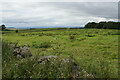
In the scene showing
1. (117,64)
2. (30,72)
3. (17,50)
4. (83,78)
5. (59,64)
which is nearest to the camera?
(83,78)

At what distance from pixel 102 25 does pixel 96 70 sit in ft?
47.7

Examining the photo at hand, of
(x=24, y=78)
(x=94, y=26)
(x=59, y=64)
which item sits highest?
(x=94, y=26)

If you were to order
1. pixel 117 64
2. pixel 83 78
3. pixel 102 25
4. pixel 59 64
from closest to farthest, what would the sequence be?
pixel 83 78
pixel 59 64
pixel 117 64
pixel 102 25

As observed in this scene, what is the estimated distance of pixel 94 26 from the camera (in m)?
18.5

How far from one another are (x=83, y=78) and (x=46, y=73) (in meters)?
1.09

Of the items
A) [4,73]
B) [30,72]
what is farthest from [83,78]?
[4,73]

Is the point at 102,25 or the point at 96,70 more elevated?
the point at 102,25

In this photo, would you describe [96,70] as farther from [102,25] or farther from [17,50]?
[102,25]

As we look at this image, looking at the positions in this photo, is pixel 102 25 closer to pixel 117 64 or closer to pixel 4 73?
pixel 117 64

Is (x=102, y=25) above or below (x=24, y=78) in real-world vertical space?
above

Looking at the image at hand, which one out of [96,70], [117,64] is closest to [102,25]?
[117,64]

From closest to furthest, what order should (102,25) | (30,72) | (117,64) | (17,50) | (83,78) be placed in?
(83,78)
(30,72)
(117,64)
(17,50)
(102,25)

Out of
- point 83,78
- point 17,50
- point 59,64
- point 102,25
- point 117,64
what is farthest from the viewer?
point 102,25

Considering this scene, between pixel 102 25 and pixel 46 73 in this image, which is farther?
pixel 102 25
